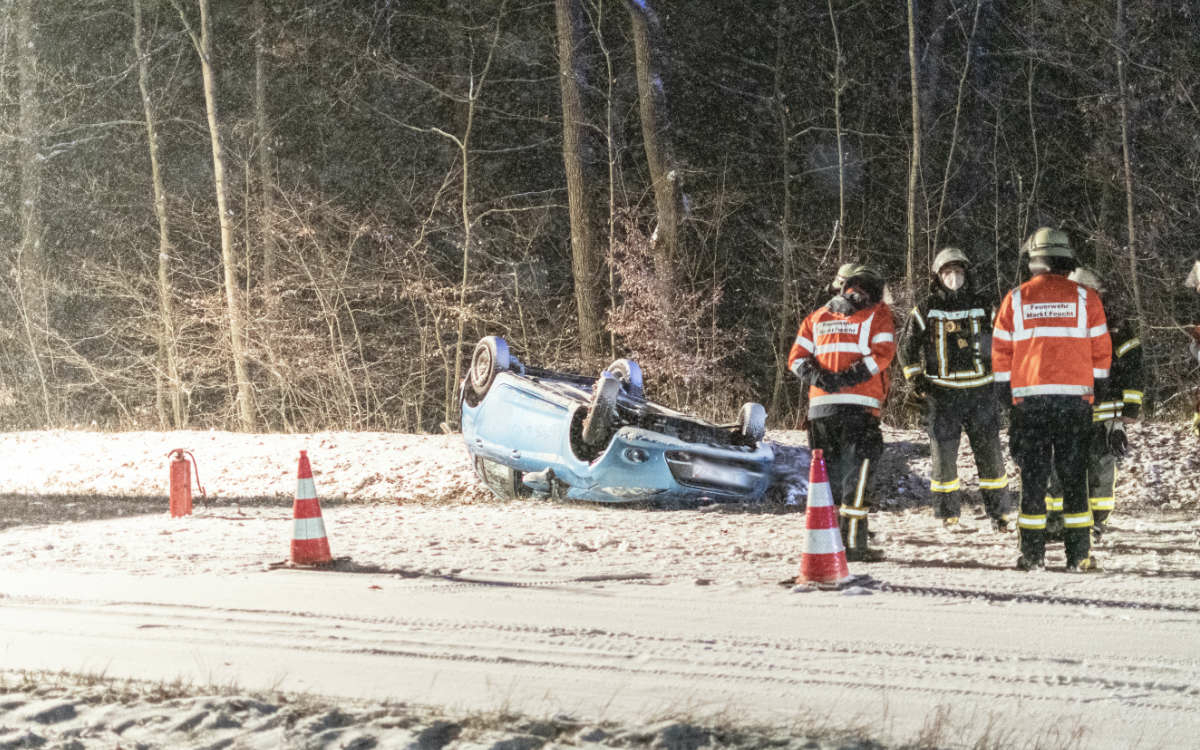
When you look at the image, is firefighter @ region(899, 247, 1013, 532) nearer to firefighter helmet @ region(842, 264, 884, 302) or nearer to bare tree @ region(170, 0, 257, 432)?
firefighter helmet @ region(842, 264, 884, 302)

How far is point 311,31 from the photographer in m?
30.4

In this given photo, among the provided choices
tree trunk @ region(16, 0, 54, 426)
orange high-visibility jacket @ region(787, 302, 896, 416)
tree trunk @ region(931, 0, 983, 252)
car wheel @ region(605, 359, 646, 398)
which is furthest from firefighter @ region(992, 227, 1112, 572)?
tree trunk @ region(16, 0, 54, 426)

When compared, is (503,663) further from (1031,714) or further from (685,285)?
(685,285)

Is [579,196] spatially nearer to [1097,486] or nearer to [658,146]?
[658,146]

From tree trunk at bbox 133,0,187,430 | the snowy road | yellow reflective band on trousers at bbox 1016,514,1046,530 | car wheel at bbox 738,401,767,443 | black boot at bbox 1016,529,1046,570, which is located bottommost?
the snowy road

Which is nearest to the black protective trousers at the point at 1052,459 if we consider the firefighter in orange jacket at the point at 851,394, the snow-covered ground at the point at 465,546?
the snow-covered ground at the point at 465,546

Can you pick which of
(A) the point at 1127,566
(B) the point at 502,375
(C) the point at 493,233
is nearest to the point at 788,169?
(C) the point at 493,233

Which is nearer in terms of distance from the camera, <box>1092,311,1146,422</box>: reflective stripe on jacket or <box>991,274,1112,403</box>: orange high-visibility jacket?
<box>991,274,1112,403</box>: orange high-visibility jacket

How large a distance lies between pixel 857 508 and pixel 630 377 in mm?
4953

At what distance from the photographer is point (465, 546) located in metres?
10.2

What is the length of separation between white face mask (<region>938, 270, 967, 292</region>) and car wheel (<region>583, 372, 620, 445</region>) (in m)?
3.36

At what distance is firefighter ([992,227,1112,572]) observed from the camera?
7.85 meters

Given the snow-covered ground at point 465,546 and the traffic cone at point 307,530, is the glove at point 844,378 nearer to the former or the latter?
the snow-covered ground at point 465,546

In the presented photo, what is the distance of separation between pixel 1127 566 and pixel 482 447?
22.5ft
